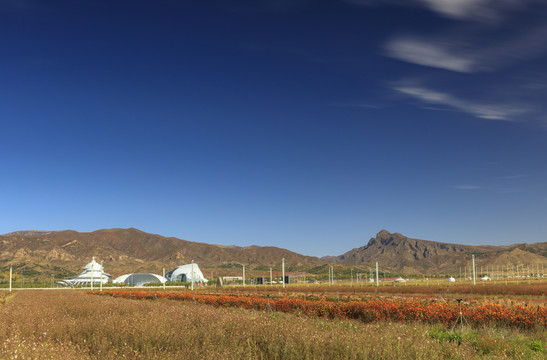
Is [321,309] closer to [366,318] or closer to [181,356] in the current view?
[366,318]

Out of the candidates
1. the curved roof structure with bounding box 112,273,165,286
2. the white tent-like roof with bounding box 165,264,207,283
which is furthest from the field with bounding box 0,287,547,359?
the white tent-like roof with bounding box 165,264,207,283

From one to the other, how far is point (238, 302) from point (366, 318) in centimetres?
1108

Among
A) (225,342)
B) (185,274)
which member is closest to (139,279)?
(185,274)

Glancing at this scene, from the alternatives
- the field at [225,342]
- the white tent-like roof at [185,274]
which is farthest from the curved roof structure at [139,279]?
the field at [225,342]

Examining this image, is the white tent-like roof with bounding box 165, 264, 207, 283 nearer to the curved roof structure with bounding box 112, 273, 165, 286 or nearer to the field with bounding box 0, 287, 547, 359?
the curved roof structure with bounding box 112, 273, 165, 286

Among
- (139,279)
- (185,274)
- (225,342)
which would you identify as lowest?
(139,279)

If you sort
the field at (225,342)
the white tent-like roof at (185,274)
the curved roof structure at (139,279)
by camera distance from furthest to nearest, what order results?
the white tent-like roof at (185,274) → the curved roof structure at (139,279) → the field at (225,342)

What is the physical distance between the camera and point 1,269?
16300 centimetres

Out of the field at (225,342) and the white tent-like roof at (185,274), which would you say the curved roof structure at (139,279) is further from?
the field at (225,342)

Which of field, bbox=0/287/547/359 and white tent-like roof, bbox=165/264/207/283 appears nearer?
field, bbox=0/287/547/359

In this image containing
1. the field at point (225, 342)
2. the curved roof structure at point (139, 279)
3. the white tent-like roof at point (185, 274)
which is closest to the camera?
the field at point (225, 342)

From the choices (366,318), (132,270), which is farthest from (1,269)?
(366,318)

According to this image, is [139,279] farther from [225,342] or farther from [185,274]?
[225,342]

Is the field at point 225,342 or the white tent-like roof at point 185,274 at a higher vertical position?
the field at point 225,342
